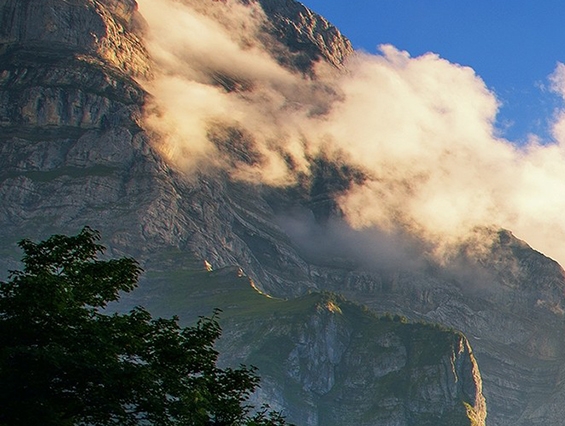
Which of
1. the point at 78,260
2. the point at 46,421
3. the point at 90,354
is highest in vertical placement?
the point at 78,260

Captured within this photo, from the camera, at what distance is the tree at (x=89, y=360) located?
150 feet

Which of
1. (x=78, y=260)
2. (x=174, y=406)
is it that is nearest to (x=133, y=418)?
(x=174, y=406)

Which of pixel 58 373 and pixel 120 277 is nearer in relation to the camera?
pixel 58 373

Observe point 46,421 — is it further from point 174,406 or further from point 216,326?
point 216,326

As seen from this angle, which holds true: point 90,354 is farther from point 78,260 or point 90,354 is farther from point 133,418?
→ point 78,260

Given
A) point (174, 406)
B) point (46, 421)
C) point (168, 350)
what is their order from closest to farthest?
1. point (46, 421)
2. point (174, 406)
3. point (168, 350)

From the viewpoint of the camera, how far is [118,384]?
46750 millimetres

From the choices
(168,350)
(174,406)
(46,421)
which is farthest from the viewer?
(168,350)

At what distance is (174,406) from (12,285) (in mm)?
9432

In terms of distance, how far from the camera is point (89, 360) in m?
46.0

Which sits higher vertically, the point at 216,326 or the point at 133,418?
the point at 216,326

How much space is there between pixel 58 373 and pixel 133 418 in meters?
4.31

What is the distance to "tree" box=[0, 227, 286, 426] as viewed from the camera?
4572 cm

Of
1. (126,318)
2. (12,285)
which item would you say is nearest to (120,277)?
(126,318)
